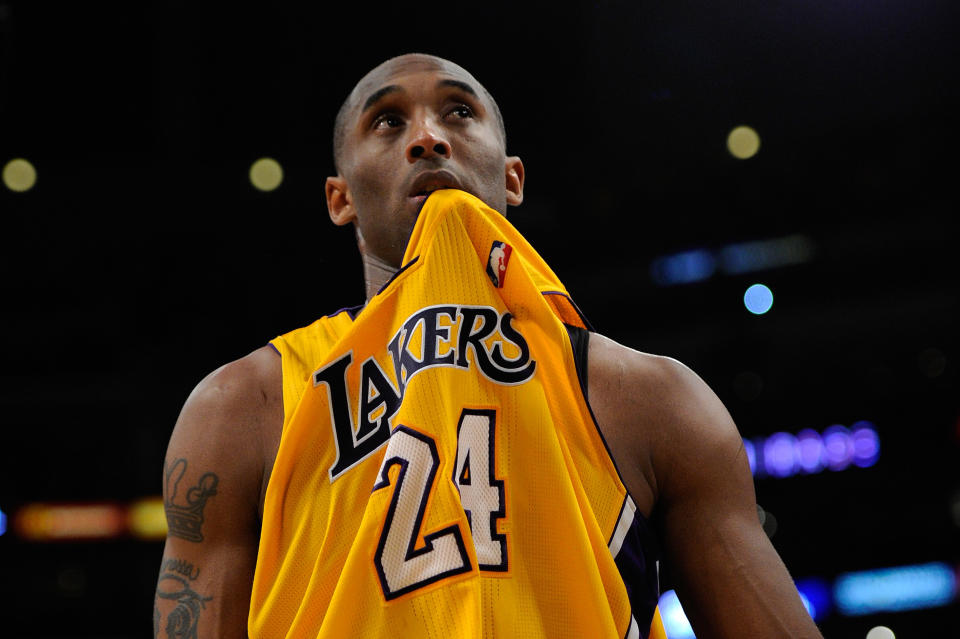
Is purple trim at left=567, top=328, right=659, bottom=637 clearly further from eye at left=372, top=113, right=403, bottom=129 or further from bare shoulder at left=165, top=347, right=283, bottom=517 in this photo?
eye at left=372, top=113, right=403, bottom=129

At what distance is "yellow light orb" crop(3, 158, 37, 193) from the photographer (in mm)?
6631

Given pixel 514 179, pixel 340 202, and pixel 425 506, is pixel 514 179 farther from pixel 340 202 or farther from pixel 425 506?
pixel 425 506

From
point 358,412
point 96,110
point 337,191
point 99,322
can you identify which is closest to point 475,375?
point 358,412

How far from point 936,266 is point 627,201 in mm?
3415

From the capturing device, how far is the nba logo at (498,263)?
1380 millimetres

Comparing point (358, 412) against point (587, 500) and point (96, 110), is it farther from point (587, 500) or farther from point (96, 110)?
point (96, 110)

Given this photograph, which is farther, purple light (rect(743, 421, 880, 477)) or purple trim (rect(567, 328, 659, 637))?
purple light (rect(743, 421, 880, 477))

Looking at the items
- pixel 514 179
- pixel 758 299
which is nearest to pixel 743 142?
pixel 758 299

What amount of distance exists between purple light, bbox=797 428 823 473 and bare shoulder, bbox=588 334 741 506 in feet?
31.8

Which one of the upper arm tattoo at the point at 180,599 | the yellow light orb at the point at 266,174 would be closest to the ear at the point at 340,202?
the upper arm tattoo at the point at 180,599

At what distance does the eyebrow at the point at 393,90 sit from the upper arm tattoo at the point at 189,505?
0.77 meters

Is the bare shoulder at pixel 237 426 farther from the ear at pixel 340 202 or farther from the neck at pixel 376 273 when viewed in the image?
the ear at pixel 340 202

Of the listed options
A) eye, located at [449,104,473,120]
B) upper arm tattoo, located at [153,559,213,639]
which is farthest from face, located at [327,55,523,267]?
upper arm tattoo, located at [153,559,213,639]

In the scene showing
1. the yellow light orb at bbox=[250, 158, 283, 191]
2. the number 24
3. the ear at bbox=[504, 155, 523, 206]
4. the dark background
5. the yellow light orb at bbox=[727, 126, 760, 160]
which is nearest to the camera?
the number 24
